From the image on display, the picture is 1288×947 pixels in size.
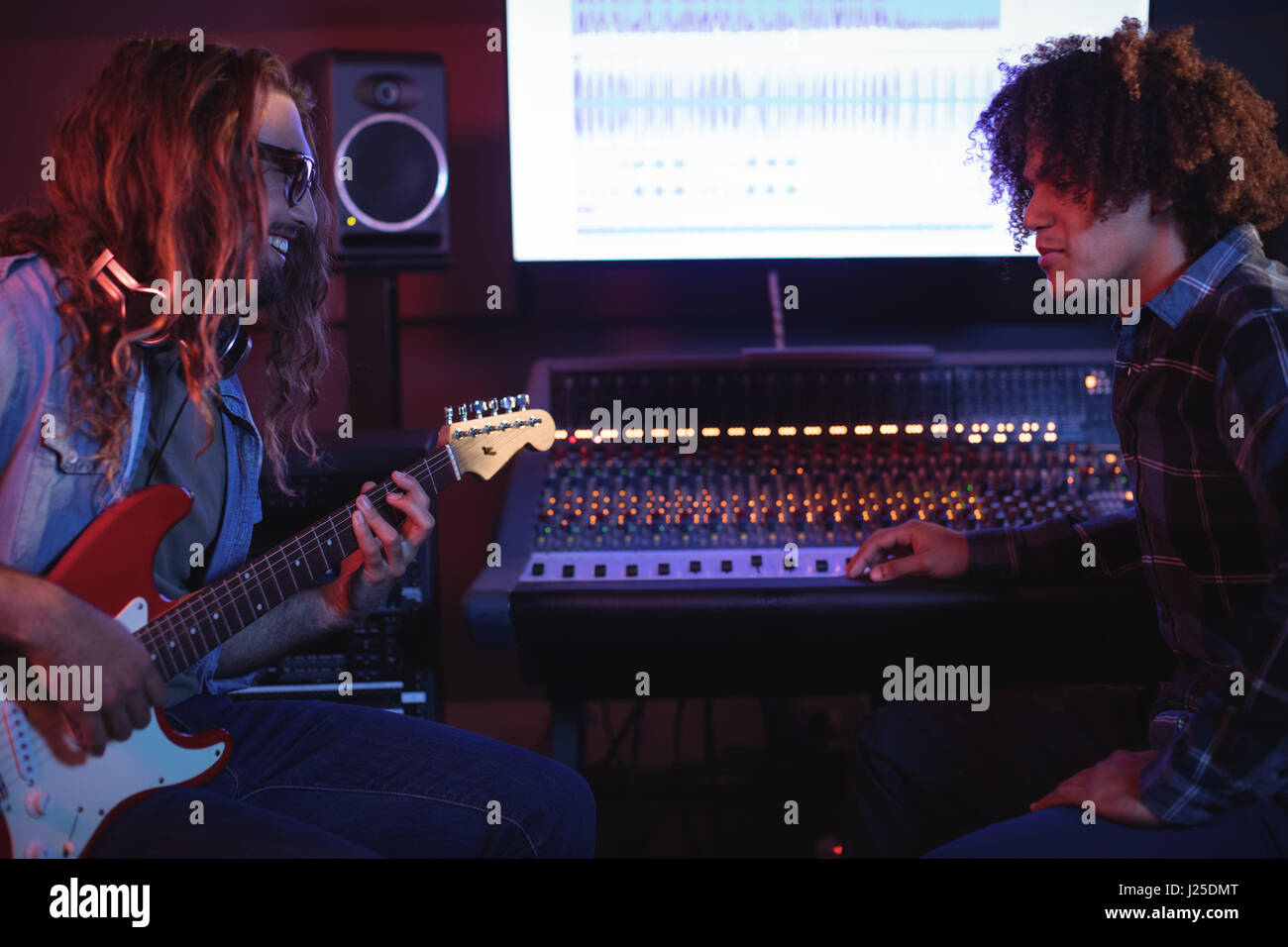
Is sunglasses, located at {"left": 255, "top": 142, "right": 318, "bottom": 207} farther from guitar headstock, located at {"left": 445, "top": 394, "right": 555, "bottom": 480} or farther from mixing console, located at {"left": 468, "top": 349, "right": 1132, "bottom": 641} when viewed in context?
mixing console, located at {"left": 468, "top": 349, "right": 1132, "bottom": 641}

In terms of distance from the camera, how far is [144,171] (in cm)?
104

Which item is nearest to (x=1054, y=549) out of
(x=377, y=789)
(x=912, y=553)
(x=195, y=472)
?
(x=912, y=553)

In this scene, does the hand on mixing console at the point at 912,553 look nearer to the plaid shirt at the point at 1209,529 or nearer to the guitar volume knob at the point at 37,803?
the plaid shirt at the point at 1209,529

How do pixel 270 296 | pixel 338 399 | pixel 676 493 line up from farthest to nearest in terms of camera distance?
1. pixel 338 399
2. pixel 676 493
3. pixel 270 296

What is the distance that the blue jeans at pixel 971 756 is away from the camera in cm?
115

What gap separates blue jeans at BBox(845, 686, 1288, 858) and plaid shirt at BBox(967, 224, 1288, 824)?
0.44 ft

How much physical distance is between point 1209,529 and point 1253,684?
0.63 ft

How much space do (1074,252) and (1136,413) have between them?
186 mm

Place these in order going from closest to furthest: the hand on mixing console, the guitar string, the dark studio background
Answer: the guitar string, the hand on mixing console, the dark studio background

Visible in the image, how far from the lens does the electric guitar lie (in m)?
0.96

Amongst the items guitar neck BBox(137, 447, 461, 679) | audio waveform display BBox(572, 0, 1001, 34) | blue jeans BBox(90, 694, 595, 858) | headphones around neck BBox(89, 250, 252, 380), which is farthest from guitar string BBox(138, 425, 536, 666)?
audio waveform display BBox(572, 0, 1001, 34)

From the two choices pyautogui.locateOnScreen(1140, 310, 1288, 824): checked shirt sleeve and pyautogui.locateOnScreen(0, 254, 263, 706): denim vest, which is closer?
pyautogui.locateOnScreen(1140, 310, 1288, 824): checked shirt sleeve
